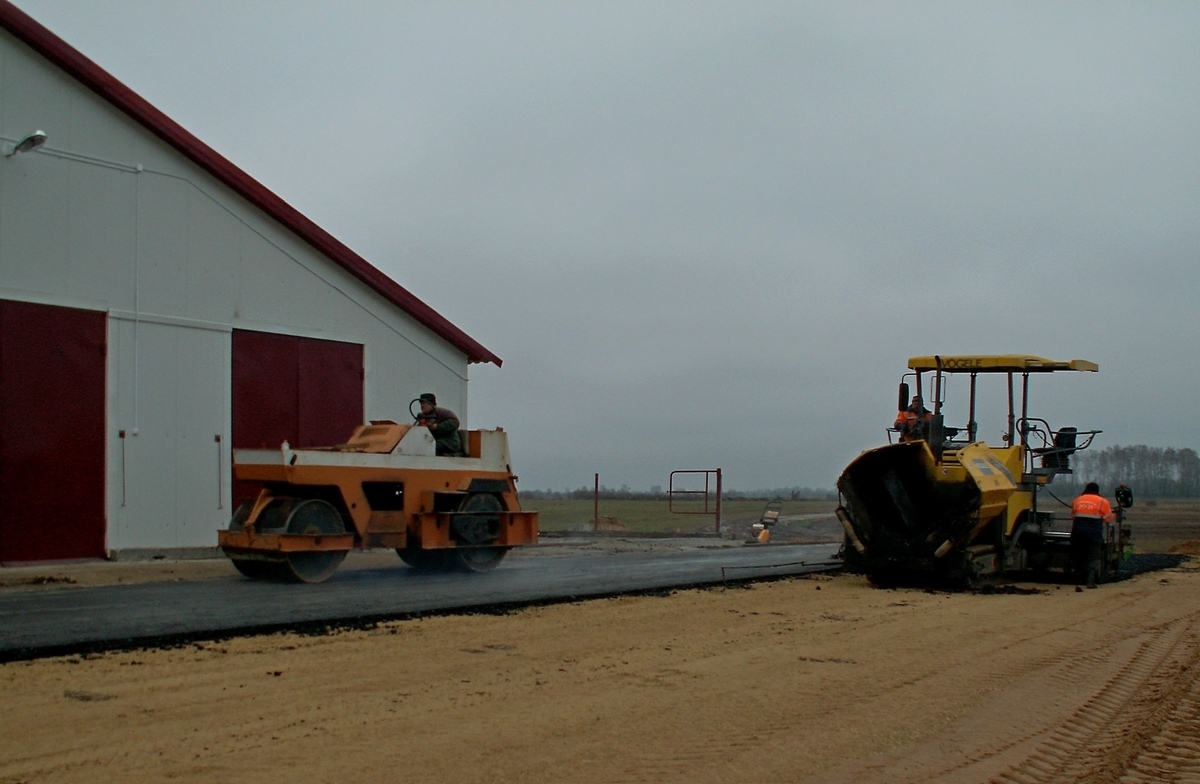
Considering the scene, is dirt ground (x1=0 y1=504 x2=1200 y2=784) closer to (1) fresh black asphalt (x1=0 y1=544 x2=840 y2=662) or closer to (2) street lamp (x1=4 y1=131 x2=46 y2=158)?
(1) fresh black asphalt (x1=0 y1=544 x2=840 y2=662)

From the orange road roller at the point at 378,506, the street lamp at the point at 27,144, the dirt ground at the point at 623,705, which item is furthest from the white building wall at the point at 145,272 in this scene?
the dirt ground at the point at 623,705

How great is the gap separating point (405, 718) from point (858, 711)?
2604 mm

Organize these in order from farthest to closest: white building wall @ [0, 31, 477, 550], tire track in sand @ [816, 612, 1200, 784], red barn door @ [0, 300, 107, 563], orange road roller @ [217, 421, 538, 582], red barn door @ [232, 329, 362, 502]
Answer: red barn door @ [232, 329, 362, 502] < white building wall @ [0, 31, 477, 550] < red barn door @ [0, 300, 107, 563] < orange road roller @ [217, 421, 538, 582] < tire track in sand @ [816, 612, 1200, 784]

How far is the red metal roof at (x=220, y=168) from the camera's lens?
598 inches

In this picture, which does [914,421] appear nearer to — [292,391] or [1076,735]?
[1076,735]

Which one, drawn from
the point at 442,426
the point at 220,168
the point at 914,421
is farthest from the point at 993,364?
the point at 220,168

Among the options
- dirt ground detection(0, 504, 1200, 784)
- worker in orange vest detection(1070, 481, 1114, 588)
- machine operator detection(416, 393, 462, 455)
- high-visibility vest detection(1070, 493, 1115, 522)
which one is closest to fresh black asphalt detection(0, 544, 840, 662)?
dirt ground detection(0, 504, 1200, 784)

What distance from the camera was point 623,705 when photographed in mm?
6348

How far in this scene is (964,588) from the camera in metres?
13.1

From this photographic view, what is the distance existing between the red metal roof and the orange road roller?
5.79m

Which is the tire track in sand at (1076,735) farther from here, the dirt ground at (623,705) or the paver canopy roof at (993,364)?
the paver canopy roof at (993,364)

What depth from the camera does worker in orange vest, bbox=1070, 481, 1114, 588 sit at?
13938 millimetres

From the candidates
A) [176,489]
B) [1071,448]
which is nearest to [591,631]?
[1071,448]

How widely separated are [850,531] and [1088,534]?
3143 mm
